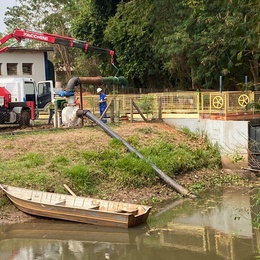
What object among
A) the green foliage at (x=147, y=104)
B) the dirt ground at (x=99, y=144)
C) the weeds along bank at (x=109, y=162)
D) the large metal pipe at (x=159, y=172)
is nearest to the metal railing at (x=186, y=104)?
the green foliage at (x=147, y=104)

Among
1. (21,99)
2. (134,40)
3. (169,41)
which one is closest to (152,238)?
(21,99)

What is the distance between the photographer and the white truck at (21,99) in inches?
774

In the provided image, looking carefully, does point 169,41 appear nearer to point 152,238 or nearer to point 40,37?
point 40,37

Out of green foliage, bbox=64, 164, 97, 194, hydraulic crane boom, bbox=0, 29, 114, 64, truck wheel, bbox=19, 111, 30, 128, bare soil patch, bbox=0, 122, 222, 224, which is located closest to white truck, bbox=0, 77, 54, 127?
truck wheel, bbox=19, 111, 30, 128

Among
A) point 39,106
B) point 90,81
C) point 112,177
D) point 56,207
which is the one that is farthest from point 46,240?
point 39,106

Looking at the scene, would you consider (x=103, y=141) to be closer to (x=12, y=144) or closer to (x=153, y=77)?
(x=12, y=144)

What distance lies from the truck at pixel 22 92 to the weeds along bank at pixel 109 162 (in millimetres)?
3205

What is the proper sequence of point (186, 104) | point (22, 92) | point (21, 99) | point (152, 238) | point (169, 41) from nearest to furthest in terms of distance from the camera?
1. point (152, 238)
2. point (186, 104)
3. point (21, 99)
4. point (22, 92)
5. point (169, 41)

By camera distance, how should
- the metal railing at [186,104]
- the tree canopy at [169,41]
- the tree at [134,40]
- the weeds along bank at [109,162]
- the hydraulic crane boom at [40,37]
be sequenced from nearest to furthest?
the weeds along bank at [109,162], the metal railing at [186,104], the hydraulic crane boom at [40,37], the tree canopy at [169,41], the tree at [134,40]

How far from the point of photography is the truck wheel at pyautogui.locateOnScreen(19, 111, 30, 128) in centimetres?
2004

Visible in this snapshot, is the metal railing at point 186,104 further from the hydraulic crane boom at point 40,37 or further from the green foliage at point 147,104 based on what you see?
the hydraulic crane boom at point 40,37

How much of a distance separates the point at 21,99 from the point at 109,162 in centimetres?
840

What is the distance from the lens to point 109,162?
14625mm

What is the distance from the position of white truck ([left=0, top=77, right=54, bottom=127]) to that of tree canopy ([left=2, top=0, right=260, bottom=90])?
6.83 metres
